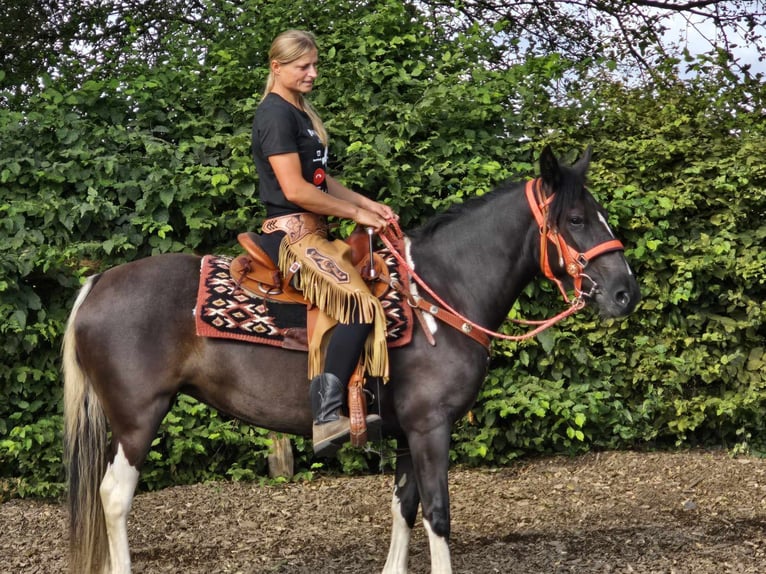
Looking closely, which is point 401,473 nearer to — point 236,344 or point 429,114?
point 236,344

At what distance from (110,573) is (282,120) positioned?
84.8 inches

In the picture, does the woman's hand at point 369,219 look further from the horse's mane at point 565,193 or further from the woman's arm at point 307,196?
the horse's mane at point 565,193

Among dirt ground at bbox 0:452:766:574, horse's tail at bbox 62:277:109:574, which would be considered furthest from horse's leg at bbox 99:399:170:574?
dirt ground at bbox 0:452:766:574

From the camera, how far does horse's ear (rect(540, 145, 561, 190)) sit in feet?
11.9

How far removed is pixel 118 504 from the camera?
3.78 m

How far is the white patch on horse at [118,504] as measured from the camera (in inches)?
149

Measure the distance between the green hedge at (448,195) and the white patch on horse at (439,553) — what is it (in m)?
2.47

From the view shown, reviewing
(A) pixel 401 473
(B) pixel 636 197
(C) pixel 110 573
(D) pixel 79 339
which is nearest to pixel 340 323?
(A) pixel 401 473

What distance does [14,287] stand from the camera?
568 cm


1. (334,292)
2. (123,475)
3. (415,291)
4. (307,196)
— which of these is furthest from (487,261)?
(123,475)

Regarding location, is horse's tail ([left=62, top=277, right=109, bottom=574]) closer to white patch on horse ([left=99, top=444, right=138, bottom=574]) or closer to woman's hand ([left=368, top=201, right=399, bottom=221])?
white patch on horse ([left=99, top=444, right=138, bottom=574])

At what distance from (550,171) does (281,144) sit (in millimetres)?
1140

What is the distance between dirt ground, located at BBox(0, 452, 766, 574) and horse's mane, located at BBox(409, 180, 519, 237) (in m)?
1.78

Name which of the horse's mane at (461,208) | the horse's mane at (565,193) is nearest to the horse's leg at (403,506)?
the horse's mane at (461,208)
